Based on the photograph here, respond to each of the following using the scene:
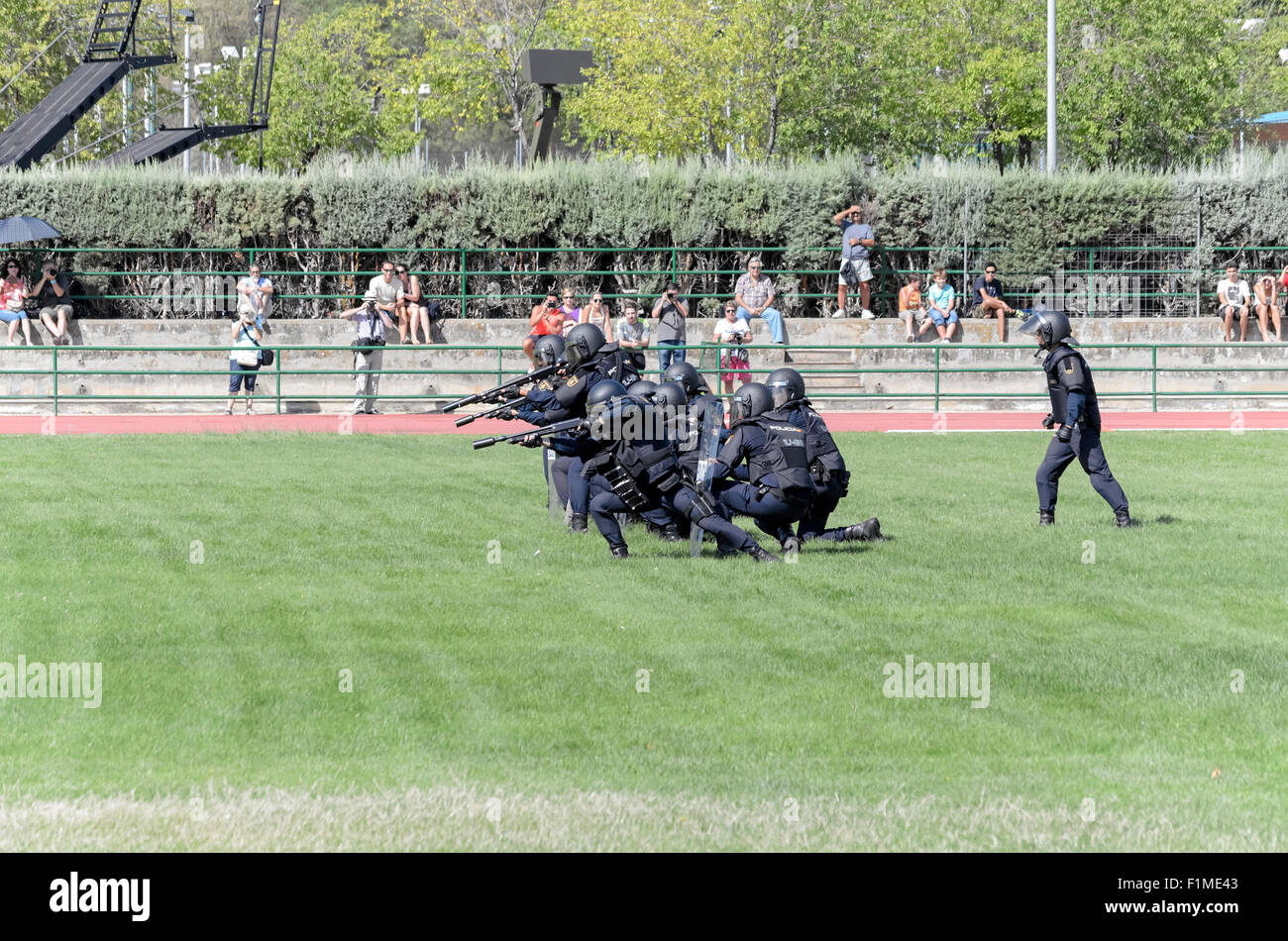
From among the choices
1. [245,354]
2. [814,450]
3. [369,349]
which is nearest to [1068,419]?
[814,450]

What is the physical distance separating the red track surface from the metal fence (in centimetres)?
552

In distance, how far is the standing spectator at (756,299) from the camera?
1074 inches

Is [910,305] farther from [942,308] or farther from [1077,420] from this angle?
[1077,420]

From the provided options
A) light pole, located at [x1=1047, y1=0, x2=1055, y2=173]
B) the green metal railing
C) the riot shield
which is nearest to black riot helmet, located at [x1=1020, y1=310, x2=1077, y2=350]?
the riot shield

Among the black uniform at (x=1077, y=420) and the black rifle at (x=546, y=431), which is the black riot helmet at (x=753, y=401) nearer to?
the black rifle at (x=546, y=431)

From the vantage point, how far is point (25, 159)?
107 feet

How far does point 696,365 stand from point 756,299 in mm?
2044

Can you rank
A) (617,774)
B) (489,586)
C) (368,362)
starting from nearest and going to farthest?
(617,774)
(489,586)
(368,362)

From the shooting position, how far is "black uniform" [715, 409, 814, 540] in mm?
12305

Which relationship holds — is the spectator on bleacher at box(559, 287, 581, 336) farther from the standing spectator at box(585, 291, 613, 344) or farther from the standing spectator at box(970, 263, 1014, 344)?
the standing spectator at box(970, 263, 1014, 344)

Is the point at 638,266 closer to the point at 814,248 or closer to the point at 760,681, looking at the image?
the point at 814,248

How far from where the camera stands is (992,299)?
29.0m

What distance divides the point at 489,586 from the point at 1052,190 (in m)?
23.5

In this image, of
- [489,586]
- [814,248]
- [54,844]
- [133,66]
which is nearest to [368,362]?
[814,248]
